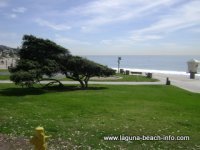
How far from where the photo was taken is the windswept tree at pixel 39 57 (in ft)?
94.7

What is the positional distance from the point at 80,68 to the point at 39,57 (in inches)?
161

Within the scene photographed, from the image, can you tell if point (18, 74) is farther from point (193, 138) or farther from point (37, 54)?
point (193, 138)


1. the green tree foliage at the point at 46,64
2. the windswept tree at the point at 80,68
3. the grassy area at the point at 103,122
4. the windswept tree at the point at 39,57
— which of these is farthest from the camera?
the windswept tree at the point at 80,68

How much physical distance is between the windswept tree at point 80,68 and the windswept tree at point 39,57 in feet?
2.54

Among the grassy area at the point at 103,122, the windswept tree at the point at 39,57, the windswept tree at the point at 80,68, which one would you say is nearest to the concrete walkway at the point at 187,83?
the windswept tree at the point at 80,68

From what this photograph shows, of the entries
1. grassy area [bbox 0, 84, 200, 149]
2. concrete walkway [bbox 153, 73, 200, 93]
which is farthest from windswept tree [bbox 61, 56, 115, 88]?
grassy area [bbox 0, 84, 200, 149]

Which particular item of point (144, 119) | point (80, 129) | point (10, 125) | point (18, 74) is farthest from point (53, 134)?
point (18, 74)

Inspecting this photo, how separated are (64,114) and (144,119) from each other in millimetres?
3763

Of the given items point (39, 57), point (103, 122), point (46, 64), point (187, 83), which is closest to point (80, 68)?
point (46, 64)

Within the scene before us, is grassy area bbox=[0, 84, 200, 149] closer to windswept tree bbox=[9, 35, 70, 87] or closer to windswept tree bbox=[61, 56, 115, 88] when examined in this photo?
windswept tree bbox=[9, 35, 70, 87]

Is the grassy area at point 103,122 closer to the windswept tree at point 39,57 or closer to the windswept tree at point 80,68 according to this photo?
the windswept tree at point 39,57

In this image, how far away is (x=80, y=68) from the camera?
1280 inches

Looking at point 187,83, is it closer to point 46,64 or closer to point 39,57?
point 46,64

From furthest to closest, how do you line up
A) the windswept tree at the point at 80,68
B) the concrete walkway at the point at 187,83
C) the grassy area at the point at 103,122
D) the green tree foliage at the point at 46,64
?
the concrete walkway at the point at 187,83, the windswept tree at the point at 80,68, the green tree foliage at the point at 46,64, the grassy area at the point at 103,122
